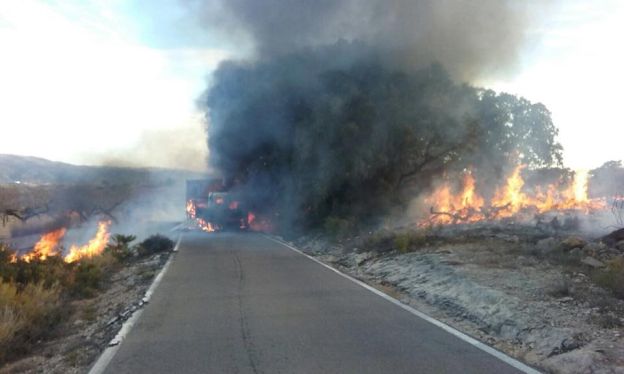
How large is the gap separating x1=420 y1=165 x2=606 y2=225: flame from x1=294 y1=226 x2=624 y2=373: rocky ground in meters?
6.35

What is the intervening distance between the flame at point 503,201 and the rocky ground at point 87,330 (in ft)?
45.1

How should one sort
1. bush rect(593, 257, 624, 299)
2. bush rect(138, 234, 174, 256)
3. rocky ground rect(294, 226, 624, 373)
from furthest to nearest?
bush rect(138, 234, 174, 256), bush rect(593, 257, 624, 299), rocky ground rect(294, 226, 624, 373)

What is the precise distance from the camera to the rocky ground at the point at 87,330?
6.61 m

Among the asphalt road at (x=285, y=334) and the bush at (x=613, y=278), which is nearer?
the asphalt road at (x=285, y=334)

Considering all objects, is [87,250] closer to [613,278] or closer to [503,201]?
[503,201]

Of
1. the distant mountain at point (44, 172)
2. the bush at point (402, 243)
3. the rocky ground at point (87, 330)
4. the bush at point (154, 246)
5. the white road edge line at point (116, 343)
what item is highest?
the distant mountain at point (44, 172)

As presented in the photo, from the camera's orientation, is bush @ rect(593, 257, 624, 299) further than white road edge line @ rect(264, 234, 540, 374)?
Yes

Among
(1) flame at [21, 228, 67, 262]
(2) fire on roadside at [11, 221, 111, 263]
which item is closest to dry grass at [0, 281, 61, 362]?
(2) fire on roadside at [11, 221, 111, 263]

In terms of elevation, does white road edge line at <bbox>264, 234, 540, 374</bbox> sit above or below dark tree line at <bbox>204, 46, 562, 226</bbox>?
below

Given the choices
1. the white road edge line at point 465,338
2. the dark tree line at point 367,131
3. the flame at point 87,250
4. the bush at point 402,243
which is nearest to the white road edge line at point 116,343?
the white road edge line at point 465,338

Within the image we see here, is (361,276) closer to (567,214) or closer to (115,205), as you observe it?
(567,214)

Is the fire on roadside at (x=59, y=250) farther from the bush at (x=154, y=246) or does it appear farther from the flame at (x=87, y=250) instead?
the bush at (x=154, y=246)

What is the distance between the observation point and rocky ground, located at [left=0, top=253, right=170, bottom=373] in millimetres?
6613

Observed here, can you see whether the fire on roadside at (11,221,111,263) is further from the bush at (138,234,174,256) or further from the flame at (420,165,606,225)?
the flame at (420,165,606,225)
